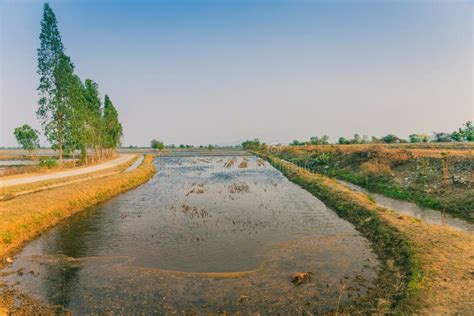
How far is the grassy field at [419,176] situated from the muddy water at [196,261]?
28.3 ft

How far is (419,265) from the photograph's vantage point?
35.1ft

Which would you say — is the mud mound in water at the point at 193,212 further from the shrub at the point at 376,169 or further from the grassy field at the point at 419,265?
the shrub at the point at 376,169

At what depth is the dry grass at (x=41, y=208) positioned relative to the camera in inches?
586

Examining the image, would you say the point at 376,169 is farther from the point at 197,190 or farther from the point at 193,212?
the point at 193,212

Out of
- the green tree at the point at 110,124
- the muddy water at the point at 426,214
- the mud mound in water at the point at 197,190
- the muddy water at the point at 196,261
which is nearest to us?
the muddy water at the point at 196,261

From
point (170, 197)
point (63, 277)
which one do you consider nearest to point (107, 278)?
point (63, 277)

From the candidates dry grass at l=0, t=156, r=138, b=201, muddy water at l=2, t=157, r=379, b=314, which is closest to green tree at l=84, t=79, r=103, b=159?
dry grass at l=0, t=156, r=138, b=201

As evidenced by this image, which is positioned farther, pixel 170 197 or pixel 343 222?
pixel 170 197

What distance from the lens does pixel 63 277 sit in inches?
432

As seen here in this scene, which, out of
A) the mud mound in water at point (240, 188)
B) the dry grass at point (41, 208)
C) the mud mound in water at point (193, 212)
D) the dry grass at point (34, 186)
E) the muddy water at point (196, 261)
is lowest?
the muddy water at point (196, 261)

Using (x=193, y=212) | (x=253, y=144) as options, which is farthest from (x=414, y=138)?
(x=193, y=212)

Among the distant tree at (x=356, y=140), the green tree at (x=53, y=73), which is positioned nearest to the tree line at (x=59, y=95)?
the green tree at (x=53, y=73)

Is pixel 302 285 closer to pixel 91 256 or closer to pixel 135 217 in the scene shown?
pixel 91 256

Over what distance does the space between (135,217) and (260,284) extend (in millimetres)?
12416
